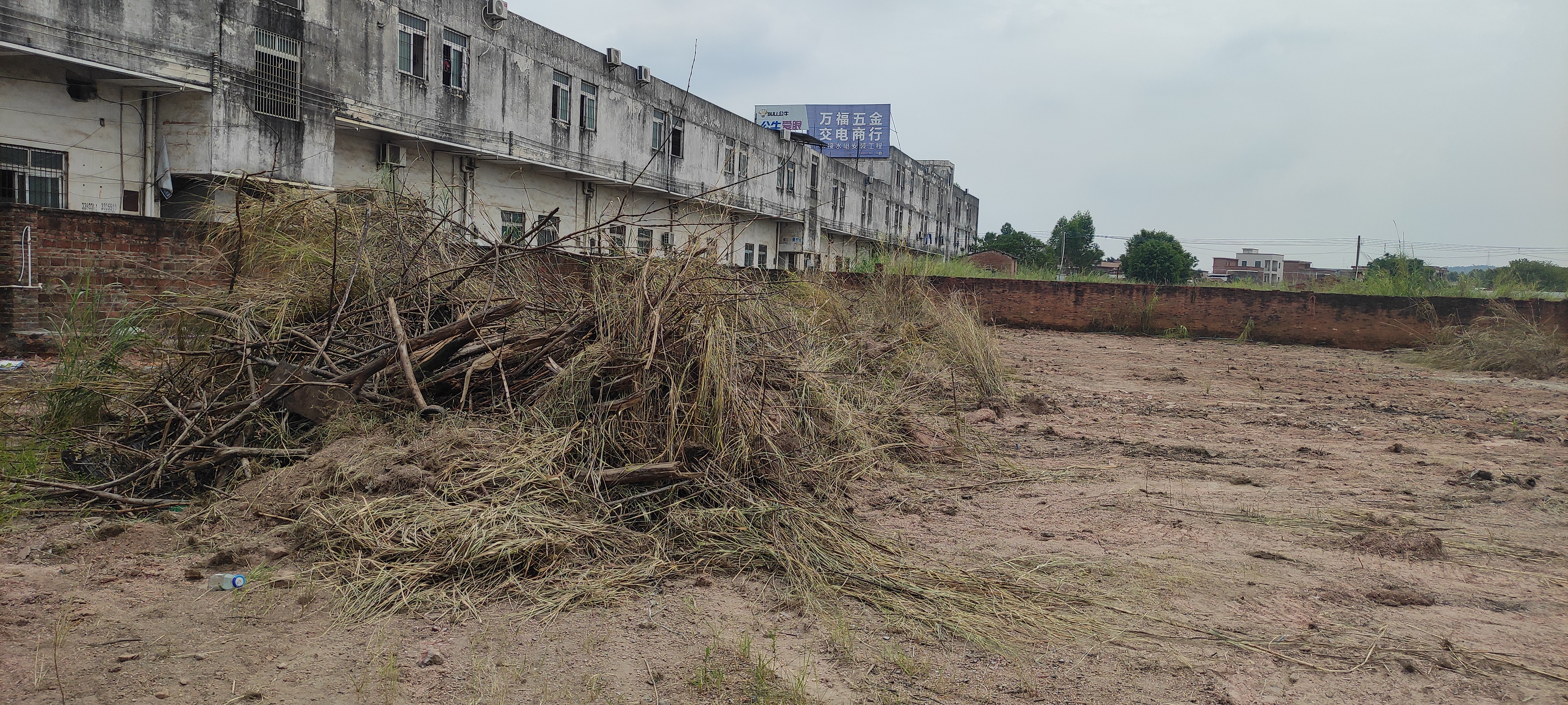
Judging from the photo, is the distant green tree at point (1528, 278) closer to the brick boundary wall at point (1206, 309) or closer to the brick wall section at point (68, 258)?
the brick boundary wall at point (1206, 309)

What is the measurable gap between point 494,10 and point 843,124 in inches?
1140

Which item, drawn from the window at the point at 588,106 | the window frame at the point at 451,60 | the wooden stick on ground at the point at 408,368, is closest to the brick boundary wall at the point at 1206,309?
the wooden stick on ground at the point at 408,368

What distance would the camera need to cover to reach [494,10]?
18.0 m

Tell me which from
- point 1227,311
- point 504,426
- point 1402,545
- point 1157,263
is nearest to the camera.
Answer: point 504,426

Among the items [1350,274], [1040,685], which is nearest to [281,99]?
[1040,685]

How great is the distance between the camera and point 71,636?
8.29ft

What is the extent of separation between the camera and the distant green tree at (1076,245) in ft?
182

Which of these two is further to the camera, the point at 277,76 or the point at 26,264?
the point at 277,76

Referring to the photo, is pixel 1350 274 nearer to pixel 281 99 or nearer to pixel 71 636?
pixel 281 99

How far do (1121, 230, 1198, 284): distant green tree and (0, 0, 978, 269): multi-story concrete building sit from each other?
1098 inches

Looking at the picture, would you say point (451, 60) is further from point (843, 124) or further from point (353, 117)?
point (843, 124)

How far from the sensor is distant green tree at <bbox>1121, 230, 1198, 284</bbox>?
4409cm

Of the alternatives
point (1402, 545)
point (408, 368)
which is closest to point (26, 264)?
point (408, 368)

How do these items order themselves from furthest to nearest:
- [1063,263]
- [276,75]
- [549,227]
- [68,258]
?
[1063,263] → [276,75] → [68,258] → [549,227]
